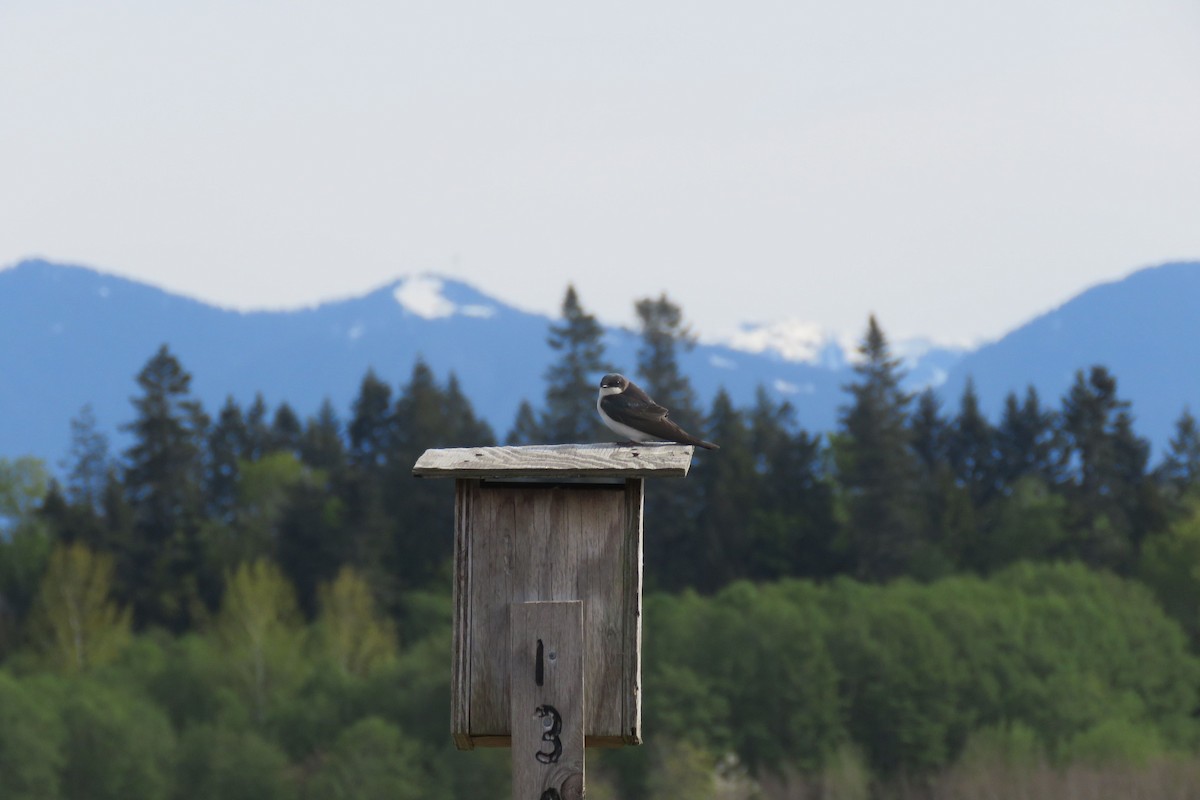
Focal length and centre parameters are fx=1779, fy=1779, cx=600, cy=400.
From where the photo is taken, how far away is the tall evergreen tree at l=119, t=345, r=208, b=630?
8088 centimetres

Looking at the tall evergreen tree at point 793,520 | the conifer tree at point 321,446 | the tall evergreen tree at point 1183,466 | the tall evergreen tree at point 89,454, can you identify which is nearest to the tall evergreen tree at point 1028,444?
the tall evergreen tree at point 1183,466

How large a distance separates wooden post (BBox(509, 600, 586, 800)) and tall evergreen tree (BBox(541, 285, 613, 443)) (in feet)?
240

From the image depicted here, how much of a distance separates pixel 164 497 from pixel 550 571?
257 ft

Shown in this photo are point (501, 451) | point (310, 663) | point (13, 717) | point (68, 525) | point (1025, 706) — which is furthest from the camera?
point (68, 525)

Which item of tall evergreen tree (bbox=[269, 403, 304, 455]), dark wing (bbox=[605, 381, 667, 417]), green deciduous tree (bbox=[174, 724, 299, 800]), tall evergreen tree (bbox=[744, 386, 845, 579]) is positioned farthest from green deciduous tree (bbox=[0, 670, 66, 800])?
dark wing (bbox=[605, 381, 667, 417])

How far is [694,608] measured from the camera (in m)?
72.4

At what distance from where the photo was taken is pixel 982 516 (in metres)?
81.2

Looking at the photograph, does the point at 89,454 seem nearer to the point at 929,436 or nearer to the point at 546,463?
the point at 929,436

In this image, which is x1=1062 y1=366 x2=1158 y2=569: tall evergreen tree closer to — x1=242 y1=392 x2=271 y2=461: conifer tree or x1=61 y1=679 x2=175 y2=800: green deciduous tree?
x1=61 y1=679 x2=175 y2=800: green deciduous tree

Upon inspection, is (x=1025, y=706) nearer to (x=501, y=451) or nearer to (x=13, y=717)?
(x=13, y=717)

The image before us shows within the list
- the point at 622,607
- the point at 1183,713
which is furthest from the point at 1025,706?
the point at 622,607

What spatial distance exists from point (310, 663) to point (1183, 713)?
35.8 metres

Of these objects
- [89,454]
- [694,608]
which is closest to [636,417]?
[694,608]

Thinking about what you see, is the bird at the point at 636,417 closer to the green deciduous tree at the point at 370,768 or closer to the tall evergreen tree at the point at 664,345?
the green deciduous tree at the point at 370,768
